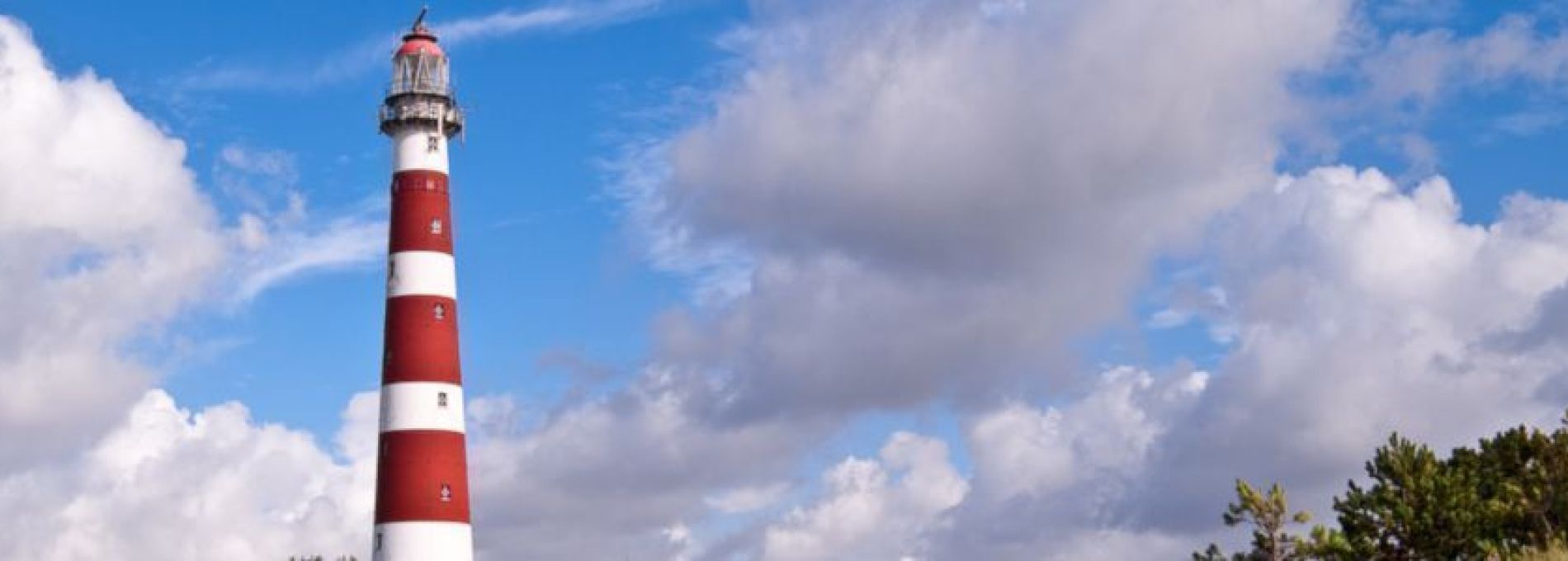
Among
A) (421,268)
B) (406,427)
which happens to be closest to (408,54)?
(421,268)

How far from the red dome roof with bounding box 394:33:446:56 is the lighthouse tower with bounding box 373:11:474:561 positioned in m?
3.56

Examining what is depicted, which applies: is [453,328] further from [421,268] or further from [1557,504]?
[1557,504]

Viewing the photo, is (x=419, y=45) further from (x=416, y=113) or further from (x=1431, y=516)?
(x=1431, y=516)

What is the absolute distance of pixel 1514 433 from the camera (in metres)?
55.0

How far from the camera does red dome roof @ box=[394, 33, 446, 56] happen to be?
7725 centimetres

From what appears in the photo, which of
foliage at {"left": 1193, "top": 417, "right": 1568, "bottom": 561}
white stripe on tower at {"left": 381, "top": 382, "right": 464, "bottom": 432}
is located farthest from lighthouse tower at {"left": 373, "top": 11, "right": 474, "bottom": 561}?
foliage at {"left": 1193, "top": 417, "right": 1568, "bottom": 561}

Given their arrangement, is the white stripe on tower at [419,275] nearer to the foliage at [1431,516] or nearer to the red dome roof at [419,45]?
the red dome roof at [419,45]

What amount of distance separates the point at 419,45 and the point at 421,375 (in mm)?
14671

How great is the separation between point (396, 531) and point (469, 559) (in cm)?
298

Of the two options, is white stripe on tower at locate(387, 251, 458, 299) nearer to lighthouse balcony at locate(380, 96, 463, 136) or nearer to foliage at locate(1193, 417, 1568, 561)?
lighthouse balcony at locate(380, 96, 463, 136)

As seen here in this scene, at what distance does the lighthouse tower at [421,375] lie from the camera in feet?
228

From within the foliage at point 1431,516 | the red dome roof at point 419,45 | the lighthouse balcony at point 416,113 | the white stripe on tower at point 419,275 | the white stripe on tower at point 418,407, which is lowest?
the foliage at point 1431,516

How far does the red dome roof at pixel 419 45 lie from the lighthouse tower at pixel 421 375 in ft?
11.7

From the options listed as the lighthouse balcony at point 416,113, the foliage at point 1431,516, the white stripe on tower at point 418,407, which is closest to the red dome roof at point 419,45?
the lighthouse balcony at point 416,113
